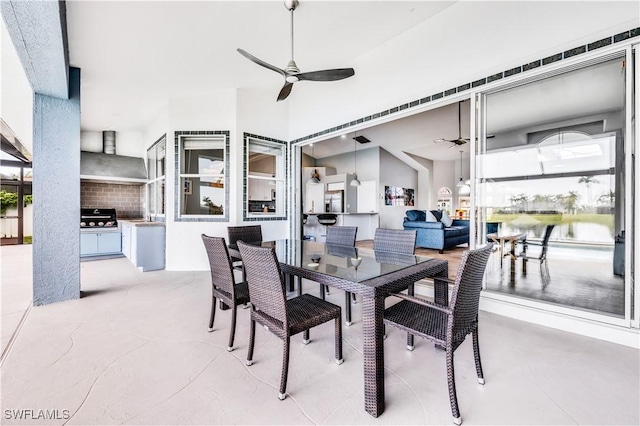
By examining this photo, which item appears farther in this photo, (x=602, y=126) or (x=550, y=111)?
(x=550, y=111)

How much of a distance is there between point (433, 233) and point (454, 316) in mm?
5467

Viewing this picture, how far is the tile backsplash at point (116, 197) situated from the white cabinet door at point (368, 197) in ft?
→ 20.9

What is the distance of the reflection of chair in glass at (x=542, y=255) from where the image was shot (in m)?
2.88

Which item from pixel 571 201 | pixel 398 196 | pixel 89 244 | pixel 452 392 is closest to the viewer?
pixel 452 392

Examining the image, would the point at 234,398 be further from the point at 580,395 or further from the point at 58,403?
the point at 580,395

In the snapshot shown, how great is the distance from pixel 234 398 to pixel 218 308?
5.14ft

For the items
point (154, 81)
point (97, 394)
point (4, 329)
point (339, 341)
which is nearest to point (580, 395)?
point (339, 341)

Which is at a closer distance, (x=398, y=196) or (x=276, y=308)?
(x=276, y=308)

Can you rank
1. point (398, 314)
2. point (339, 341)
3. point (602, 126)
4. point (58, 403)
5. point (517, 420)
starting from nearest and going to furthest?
1. point (517, 420)
2. point (58, 403)
3. point (398, 314)
4. point (339, 341)
5. point (602, 126)

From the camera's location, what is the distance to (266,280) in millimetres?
1695

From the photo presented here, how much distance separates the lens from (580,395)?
159 centimetres

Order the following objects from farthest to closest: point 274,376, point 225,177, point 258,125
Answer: point 258,125, point 225,177, point 274,376

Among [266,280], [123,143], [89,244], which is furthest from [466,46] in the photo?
[123,143]

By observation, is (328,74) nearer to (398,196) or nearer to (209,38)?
(209,38)
